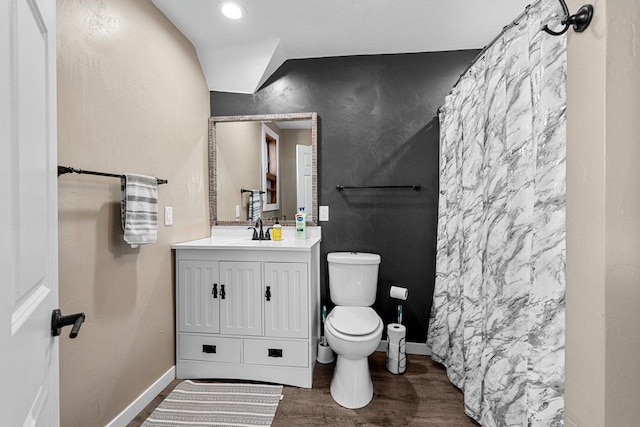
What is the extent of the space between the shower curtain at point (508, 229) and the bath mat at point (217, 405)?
116 centimetres

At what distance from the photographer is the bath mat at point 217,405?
5.31 feet

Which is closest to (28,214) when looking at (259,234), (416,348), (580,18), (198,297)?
(580,18)

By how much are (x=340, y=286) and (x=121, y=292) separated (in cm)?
139

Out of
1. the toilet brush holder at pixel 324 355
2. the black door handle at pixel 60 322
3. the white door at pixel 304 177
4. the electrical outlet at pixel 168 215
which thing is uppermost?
the white door at pixel 304 177

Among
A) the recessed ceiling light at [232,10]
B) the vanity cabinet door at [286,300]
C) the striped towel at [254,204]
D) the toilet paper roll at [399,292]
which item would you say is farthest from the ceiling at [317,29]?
the toilet paper roll at [399,292]

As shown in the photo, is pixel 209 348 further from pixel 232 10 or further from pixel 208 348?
pixel 232 10

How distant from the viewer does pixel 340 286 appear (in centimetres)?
225

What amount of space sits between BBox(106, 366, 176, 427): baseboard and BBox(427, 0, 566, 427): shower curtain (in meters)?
1.83

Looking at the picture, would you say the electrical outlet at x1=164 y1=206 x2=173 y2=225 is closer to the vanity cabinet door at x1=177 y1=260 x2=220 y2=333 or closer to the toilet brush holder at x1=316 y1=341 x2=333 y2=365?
the vanity cabinet door at x1=177 y1=260 x2=220 y2=333

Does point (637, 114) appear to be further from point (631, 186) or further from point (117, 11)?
point (117, 11)

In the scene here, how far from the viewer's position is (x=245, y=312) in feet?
6.51

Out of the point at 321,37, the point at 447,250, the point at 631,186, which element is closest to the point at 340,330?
the point at 447,250

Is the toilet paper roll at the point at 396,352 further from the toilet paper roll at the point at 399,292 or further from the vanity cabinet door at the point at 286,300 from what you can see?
the vanity cabinet door at the point at 286,300

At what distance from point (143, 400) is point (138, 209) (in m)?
1.12
